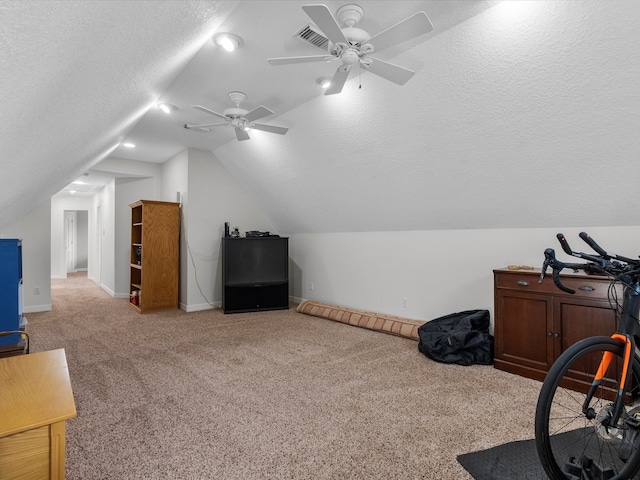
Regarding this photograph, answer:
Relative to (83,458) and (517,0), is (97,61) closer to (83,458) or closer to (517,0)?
(83,458)

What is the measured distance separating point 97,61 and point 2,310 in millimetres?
2510

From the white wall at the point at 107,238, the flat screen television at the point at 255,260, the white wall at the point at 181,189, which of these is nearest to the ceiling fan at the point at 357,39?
the flat screen television at the point at 255,260

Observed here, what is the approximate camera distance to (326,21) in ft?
6.09

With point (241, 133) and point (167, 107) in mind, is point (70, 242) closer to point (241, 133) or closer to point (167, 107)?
point (167, 107)

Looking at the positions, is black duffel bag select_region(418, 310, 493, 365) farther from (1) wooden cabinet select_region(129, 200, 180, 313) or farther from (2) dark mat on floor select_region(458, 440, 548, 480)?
(1) wooden cabinet select_region(129, 200, 180, 313)

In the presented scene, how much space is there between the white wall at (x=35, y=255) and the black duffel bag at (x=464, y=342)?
19.7ft

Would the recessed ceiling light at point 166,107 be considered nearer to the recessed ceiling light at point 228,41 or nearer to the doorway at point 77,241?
the recessed ceiling light at point 228,41

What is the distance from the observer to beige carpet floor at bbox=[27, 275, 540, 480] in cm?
176

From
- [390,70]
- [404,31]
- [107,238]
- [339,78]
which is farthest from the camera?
[107,238]

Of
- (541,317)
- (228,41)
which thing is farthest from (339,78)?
(541,317)

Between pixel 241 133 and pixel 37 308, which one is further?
pixel 37 308

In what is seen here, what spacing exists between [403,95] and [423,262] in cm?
207

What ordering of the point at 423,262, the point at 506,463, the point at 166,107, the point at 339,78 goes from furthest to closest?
the point at 423,262 → the point at 166,107 → the point at 339,78 → the point at 506,463

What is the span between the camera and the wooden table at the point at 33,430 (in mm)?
1075
